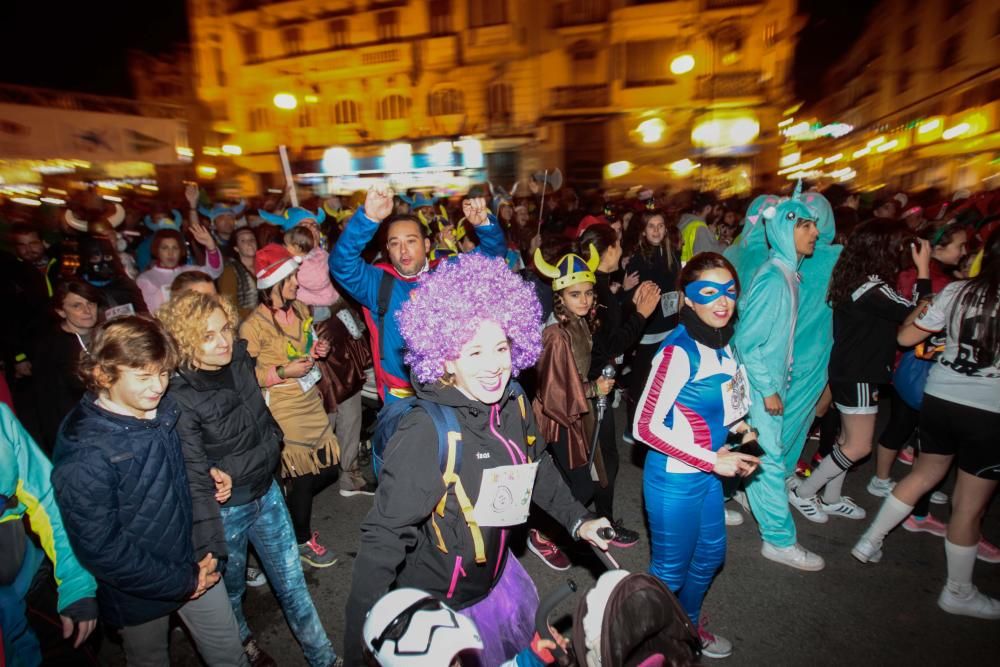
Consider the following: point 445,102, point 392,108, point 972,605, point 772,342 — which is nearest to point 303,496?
point 772,342

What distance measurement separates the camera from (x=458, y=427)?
1787 mm

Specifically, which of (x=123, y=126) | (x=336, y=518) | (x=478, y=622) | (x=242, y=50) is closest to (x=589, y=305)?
(x=478, y=622)

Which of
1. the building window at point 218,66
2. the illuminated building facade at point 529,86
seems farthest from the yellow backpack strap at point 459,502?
the building window at point 218,66

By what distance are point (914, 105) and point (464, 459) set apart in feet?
103

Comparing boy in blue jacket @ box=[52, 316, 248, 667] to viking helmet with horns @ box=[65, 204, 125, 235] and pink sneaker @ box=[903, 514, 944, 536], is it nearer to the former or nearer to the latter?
pink sneaker @ box=[903, 514, 944, 536]

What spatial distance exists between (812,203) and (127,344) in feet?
14.5

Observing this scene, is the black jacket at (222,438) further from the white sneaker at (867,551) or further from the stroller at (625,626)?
the white sneaker at (867,551)

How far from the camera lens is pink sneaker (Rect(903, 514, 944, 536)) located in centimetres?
415

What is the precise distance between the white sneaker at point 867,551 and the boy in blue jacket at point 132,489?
4.26 metres

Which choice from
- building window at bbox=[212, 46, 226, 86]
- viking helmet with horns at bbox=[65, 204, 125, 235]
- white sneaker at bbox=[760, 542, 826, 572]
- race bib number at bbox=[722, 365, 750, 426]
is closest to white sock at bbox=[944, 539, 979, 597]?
white sneaker at bbox=[760, 542, 826, 572]

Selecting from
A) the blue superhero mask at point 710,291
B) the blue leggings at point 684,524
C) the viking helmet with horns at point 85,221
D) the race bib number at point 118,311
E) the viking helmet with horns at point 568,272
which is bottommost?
the blue leggings at point 684,524

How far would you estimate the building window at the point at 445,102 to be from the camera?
3306 cm

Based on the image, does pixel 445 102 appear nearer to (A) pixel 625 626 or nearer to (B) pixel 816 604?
(B) pixel 816 604

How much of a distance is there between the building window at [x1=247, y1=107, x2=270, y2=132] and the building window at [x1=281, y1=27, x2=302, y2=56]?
4798 millimetres
